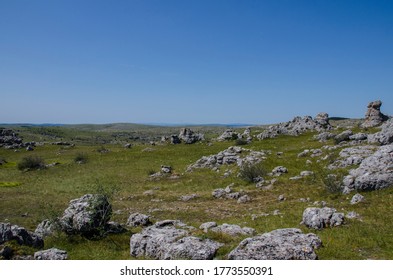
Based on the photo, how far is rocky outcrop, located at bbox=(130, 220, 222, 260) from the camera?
519 inches

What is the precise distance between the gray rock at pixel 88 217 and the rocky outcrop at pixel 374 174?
19.4m

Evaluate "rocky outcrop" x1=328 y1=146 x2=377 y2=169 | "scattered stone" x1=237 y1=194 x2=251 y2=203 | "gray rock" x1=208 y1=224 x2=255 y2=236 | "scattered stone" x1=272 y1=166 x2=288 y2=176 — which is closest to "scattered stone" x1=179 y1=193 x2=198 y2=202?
"scattered stone" x1=237 y1=194 x2=251 y2=203

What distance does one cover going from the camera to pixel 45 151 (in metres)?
94.0

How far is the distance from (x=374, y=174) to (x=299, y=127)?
5707cm

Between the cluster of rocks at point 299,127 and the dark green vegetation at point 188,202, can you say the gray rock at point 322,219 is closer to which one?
the dark green vegetation at point 188,202

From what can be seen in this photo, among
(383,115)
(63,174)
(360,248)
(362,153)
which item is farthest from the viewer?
(383,115)

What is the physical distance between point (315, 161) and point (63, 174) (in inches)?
1616

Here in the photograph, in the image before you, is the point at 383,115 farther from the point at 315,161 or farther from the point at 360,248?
the point at 360,248

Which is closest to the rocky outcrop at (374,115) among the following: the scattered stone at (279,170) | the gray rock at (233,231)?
the scattered stone at (279,170)

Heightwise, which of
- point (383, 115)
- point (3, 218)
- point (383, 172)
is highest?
point (383, 115)

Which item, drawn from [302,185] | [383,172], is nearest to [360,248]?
[383,172]

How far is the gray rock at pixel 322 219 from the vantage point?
18688mm

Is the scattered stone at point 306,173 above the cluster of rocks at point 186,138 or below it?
below

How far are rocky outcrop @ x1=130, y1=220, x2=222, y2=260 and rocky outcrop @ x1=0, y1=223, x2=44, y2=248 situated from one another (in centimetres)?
544
